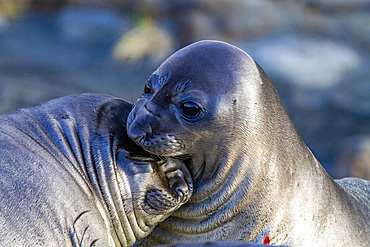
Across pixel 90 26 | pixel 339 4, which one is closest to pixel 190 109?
pixel 90 26

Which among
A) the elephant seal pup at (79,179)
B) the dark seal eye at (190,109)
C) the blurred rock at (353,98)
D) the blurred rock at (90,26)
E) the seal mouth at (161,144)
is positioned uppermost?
the dark seal eye at (190,109)

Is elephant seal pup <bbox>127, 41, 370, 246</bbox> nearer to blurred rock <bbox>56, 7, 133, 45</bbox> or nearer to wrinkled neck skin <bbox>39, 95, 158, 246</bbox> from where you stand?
wrinkled neck skin <bbox>39, 95, 158, 246</bbox>

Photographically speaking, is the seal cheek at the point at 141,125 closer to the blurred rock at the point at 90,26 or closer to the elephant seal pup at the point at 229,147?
the elephant seal pup at the point at 229,147

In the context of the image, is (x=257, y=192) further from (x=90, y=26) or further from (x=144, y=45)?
(x=90, y=26)

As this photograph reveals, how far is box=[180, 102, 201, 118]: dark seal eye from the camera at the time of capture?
9.12ft

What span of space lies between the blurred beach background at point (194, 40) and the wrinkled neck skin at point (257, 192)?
28.5 ft

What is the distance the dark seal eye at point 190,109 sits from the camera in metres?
2.78

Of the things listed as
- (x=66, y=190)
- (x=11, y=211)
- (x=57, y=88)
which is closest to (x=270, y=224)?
(x=66, y=190)

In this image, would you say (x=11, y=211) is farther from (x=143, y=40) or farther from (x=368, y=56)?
(x=368, y=56)

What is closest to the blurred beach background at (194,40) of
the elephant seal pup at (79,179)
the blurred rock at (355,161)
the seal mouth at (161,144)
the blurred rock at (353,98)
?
the blurred rock at (353,98)

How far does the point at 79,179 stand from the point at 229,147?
79 cm

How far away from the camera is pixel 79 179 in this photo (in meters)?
2.78

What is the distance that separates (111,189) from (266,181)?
0.83 meters

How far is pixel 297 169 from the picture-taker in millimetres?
3051
